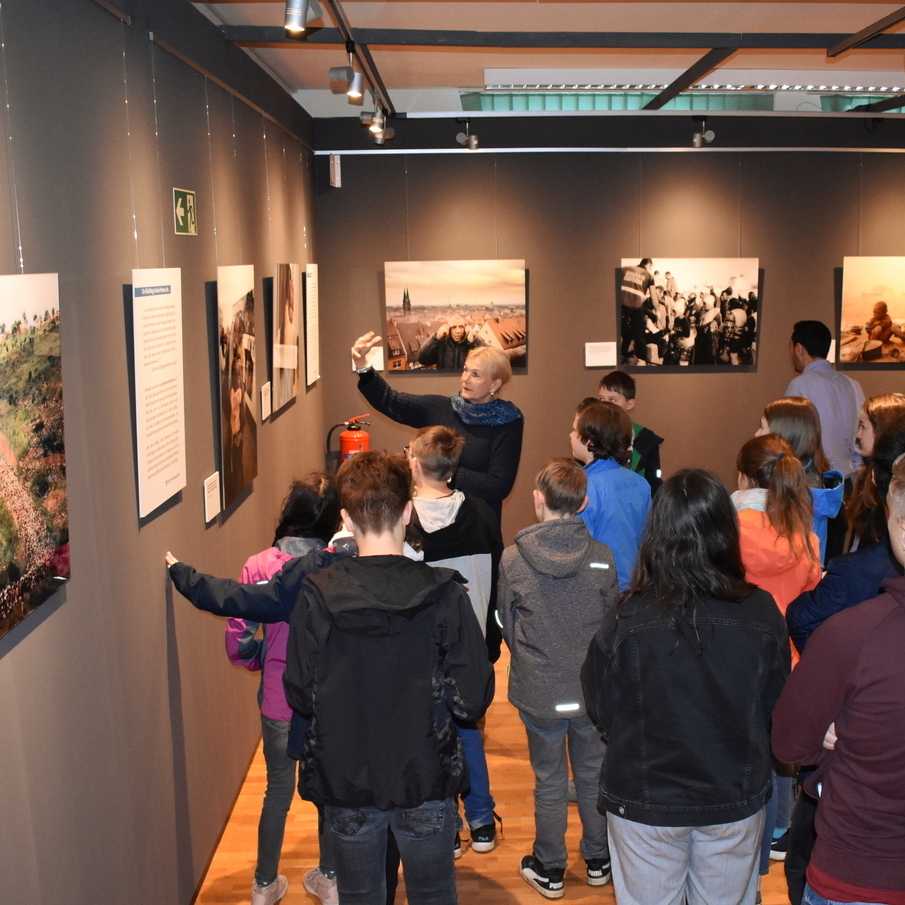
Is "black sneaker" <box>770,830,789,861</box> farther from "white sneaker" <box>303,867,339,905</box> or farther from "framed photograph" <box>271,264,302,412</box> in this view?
"framed photograph" <box>271,264,302,412</box>

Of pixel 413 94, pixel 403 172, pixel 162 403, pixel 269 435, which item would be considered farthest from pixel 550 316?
pixel 162 403

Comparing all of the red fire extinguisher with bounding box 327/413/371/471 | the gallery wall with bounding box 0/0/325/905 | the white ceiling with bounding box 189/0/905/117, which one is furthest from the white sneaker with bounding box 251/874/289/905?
the red fire extinguisher with bounding box 327/413/371/471

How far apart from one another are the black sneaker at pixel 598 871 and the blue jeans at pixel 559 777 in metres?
0.08

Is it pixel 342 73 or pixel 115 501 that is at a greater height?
pixel 342 73

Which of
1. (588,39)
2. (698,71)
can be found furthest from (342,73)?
(698,71)

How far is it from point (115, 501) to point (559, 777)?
1.83 metres

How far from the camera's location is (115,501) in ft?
8.91

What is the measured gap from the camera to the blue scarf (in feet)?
14.9

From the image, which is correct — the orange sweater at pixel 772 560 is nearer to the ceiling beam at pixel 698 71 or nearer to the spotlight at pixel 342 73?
the ceiling beam at pixel 698 71

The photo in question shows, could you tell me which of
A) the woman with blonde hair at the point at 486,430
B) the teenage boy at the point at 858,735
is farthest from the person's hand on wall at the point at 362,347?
the teenage boy at the point at 858,735

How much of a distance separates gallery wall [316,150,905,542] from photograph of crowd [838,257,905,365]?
11cm

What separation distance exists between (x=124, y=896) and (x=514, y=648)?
57.3 inches

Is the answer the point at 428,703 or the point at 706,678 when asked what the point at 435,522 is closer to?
the point at 428,703

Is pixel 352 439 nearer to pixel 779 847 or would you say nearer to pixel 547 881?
pixel 547 881
